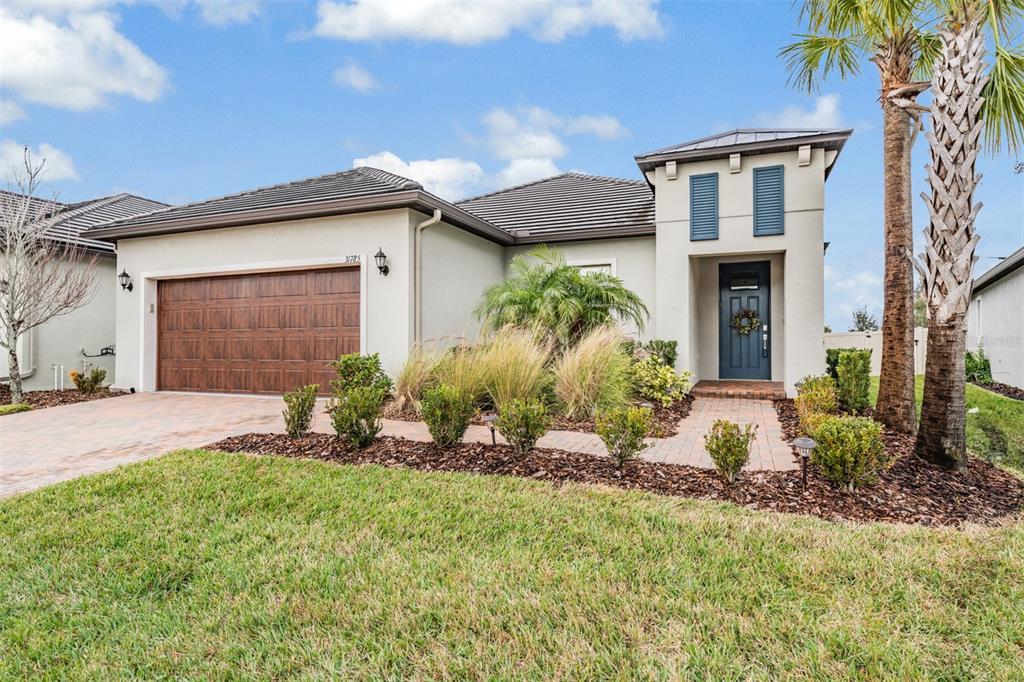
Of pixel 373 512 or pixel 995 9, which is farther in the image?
pixel 995 9

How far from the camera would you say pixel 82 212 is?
13.3 m

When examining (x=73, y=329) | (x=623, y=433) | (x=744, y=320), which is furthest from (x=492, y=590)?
(x=73, y=329)

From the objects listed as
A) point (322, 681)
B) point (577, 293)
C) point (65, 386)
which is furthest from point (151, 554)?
point (65, 386)

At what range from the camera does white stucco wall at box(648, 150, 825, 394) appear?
9375 millimetres

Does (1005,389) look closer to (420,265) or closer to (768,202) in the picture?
(768,202)

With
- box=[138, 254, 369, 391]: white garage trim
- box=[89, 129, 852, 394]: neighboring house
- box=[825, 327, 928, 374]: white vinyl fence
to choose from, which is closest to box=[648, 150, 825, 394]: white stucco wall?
box=[89, 129, 852, 394]: neighboring house

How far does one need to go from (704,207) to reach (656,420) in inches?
196

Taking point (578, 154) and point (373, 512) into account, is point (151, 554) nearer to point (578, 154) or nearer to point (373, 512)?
point (373, 512)

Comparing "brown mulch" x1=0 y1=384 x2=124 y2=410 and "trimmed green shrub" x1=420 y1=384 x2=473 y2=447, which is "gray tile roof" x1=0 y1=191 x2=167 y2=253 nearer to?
"brown mulch" x1=0 y1=384 x2=124 y2=410

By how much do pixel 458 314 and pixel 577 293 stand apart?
8.97ft

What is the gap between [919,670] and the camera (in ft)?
6.71

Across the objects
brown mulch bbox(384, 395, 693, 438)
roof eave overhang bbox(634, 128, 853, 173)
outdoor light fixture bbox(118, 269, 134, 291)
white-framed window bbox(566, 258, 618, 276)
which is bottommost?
brown mulch bbox(384, 395, 693, 438)

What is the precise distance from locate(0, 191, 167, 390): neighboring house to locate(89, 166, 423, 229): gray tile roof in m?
1.79

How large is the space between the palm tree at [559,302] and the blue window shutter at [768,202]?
109 inches
